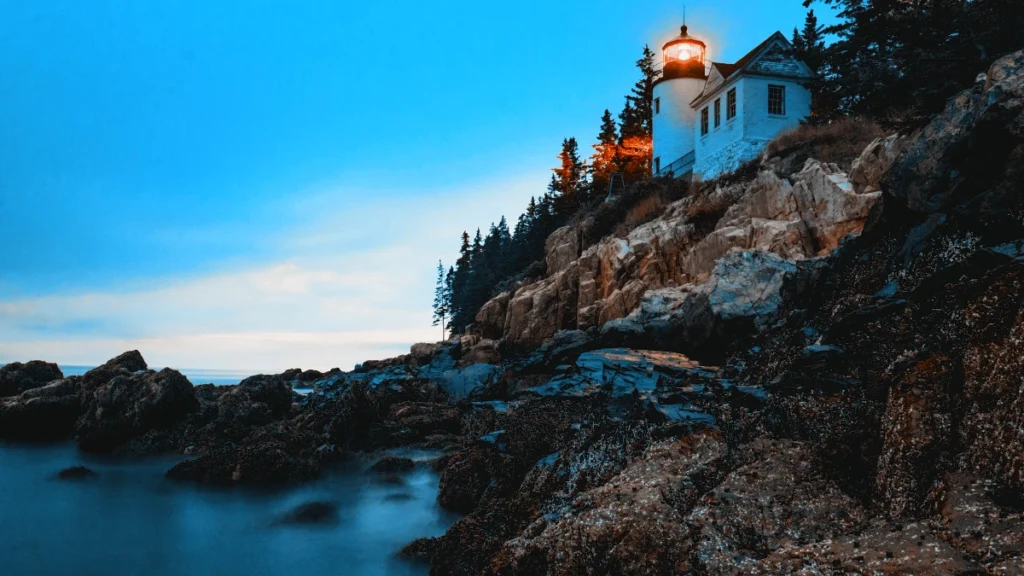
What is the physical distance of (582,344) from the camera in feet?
79.7

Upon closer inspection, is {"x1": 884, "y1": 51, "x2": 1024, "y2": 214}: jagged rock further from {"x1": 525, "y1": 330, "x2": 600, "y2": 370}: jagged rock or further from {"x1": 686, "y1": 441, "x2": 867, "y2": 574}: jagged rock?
{"x1": 525, "y1": 330, "x2": 600, "y2": 370}: jagged rock

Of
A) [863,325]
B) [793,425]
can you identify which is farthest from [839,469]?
[863,325]

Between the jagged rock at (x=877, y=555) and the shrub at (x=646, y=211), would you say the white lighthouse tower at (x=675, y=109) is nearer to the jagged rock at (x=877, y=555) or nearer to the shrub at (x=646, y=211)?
the shrub at (x=646, y=211)

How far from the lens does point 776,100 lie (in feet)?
124

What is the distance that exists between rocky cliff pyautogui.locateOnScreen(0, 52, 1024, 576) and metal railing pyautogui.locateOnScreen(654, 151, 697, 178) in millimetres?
20257

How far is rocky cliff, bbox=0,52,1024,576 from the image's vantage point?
532 centimetres

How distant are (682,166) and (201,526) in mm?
40282

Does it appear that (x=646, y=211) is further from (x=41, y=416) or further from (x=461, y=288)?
(x=461, y=288)

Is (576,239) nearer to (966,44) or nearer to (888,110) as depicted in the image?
(888,110)

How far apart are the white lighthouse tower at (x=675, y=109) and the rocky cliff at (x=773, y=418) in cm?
2427

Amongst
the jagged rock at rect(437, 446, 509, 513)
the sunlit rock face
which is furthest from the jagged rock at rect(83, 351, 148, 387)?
the sunlit rock face

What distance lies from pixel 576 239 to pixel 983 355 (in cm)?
3815

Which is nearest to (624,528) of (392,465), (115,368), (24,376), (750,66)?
(392,465)

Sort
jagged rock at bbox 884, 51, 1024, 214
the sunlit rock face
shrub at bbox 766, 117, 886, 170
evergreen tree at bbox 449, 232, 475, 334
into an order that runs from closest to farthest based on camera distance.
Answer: jagged rock at bbox 884, 51, 1024, 214 < the sunlit rock face < shrub at bbox 766, 117, 886, 170 < evergreen tree at bbox 449, 232, 475, 334
